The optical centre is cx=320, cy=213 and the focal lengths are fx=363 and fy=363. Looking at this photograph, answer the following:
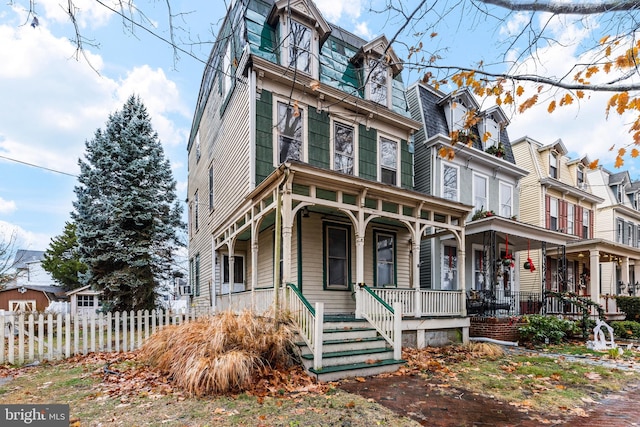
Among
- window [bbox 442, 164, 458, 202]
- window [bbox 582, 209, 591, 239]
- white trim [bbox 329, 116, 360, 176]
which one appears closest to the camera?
white trim [bbox 329, 116, 360, 176]

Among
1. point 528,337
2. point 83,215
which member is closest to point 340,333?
point 528,337

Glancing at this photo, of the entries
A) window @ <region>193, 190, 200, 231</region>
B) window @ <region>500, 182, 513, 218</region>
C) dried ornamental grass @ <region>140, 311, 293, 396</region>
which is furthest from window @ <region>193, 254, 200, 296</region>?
window @ <region>500, 182, 513, 218</region>

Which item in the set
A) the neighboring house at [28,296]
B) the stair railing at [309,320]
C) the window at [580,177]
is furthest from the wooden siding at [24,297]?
the window at [580,177]

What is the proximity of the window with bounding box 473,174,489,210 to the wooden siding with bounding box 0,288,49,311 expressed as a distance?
30.5m

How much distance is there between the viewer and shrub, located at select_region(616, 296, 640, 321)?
16.7 meters

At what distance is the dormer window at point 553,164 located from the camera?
61.7ft

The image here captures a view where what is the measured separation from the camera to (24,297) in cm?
2828

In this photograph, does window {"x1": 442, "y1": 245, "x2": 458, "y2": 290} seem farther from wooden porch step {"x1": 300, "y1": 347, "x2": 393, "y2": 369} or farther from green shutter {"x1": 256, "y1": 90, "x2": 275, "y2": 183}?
green shutter {"x1": 256, "y1": 90, "x2": 275, "y2": 183}

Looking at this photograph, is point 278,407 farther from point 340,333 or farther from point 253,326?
point 340,333

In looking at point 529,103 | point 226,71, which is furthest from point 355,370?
point 226,71

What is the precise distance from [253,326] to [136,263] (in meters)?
9.99

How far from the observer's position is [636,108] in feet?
12.5

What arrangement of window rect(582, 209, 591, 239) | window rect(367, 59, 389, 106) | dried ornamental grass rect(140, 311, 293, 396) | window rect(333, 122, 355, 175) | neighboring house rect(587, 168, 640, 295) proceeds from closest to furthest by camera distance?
dried ornamental grass rect(140, 311, 293, 396), window rect(333, 122, 355, 175), window rect(367, 59, 389, 106), window rect(582, 209, 591, 239), neighboring house rect(587, 168, 640, 295)

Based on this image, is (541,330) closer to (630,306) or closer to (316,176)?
(316,176)
